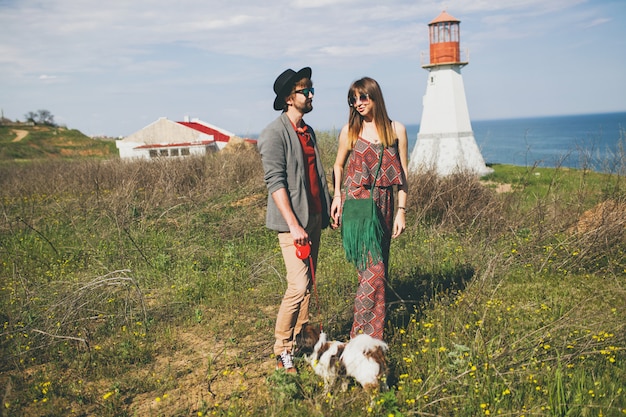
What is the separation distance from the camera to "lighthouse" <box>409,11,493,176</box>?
24203 millimetres

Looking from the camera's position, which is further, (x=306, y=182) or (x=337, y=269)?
(x=337, y=269)

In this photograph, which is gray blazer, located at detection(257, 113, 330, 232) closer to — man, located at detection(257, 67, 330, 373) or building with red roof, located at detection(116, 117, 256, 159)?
man, located at detection(257, 67, 330, 373)

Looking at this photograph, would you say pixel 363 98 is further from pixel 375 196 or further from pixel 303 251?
pixel 303 251

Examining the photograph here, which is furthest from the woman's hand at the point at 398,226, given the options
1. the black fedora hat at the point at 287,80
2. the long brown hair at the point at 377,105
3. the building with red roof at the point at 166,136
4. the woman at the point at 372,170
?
the building with red roof at the point at 166,136

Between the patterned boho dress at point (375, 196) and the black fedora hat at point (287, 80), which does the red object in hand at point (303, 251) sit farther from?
the black fedora hat at point (287, 80)

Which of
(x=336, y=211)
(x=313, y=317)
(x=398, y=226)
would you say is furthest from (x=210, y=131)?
(x=398, y=226)

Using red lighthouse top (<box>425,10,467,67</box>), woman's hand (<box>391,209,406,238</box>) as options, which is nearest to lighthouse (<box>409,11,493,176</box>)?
red lighthouse top (<box>425,10,467,67</box>)

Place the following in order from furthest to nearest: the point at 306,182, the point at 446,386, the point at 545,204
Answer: the point at 545,204
the point at 306,182
the point at 446,386

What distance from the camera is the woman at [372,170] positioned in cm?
382

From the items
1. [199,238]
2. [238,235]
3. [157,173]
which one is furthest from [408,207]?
[157,173]

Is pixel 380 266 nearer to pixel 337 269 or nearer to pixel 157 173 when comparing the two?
pixel 337 269

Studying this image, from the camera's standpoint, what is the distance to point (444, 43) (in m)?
24.5

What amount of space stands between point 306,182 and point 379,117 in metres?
0.78

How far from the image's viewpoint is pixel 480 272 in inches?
221
